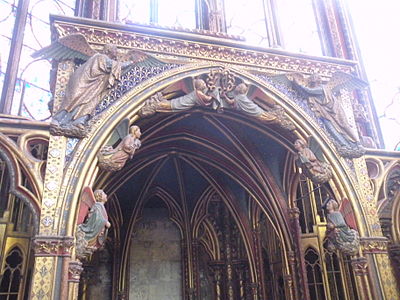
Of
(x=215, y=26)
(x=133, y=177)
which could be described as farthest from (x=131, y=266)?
(x=215, y=26)

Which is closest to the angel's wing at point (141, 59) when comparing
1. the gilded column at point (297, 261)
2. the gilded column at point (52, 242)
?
the gilded column at point (52, 242)

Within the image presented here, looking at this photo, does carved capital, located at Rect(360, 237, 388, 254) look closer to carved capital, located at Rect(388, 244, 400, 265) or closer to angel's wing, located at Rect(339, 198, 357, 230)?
angel's wing, located at Rect(339, 198, 357, 230)

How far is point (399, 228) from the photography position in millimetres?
8906

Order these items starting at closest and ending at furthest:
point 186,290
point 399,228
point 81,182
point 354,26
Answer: point 81,182
point 399,228
point 186,290
point 354,26

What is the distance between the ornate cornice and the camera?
310 inches

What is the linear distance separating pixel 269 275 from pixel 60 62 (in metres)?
8.11

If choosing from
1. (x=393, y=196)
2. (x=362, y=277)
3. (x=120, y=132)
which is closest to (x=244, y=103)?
(x=120, y=132)

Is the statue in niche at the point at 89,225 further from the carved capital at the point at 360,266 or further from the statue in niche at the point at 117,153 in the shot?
the carved capital at the point at 360,266

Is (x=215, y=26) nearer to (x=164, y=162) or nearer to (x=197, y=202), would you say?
(x=164, y=162)

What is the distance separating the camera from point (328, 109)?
28.7ft

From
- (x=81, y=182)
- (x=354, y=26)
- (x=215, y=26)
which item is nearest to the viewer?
(x=81, y=182)

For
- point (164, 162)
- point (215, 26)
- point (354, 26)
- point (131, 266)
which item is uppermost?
point (354, 26)

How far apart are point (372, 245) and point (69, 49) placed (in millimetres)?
6827

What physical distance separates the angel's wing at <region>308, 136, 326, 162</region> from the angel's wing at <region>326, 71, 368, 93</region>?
147cm
